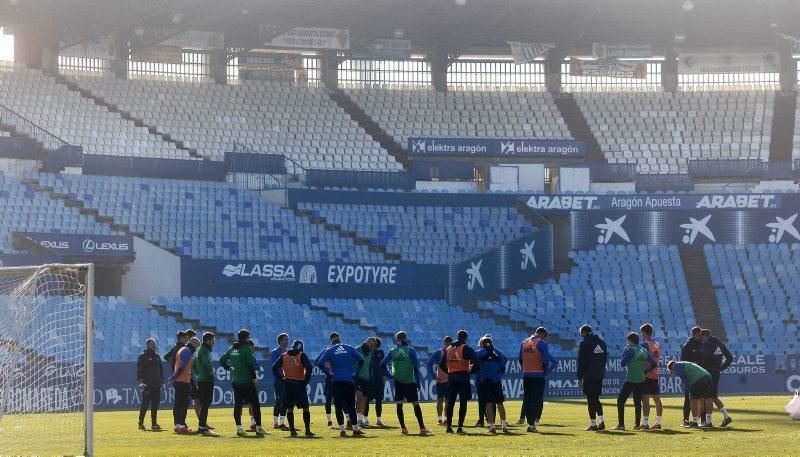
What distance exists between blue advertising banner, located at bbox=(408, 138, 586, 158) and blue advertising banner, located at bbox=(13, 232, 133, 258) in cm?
1474

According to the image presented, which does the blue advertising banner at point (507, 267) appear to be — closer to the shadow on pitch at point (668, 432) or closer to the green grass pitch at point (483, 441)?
the green grass pitch at point (483, 441)

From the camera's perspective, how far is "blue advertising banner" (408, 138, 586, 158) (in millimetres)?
58969

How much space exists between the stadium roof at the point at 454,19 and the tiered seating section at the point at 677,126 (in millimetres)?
2817

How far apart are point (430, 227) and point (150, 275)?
11.9m

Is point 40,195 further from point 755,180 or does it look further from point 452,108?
point 755,180

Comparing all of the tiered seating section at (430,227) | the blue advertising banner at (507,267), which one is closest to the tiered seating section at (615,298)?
the blue advertising banner at (507,267)

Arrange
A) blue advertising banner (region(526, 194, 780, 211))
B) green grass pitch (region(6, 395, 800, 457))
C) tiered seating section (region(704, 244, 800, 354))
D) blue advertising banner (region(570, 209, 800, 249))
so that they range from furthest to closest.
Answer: blue advertising banner (region(570, 209, 800, 249)), blue advertising banner (region(526, 194, 780, 211)), tiered seating section (region(704, 244, 800, 354)), green grass pitch (region(6, 395, 800, 457))

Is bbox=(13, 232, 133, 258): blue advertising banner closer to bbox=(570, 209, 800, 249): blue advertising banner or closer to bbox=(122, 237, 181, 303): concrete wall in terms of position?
bbox=(122, 237, 181, 303): concrete wall

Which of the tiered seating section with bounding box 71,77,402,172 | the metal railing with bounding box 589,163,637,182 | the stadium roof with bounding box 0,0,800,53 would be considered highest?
the stadium roof with bounding box 0,0,800,53

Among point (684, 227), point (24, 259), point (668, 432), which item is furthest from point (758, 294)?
point (668, 432)

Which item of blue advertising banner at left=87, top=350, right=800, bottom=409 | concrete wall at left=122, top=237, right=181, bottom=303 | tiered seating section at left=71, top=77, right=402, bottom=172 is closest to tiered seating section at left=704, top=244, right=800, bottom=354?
blue advertising banner at left=87, top=350, right=800, bottom=409

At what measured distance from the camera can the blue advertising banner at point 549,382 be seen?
4047 centimetres

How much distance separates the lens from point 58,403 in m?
31.0

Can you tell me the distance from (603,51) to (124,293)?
2720 centimetres
